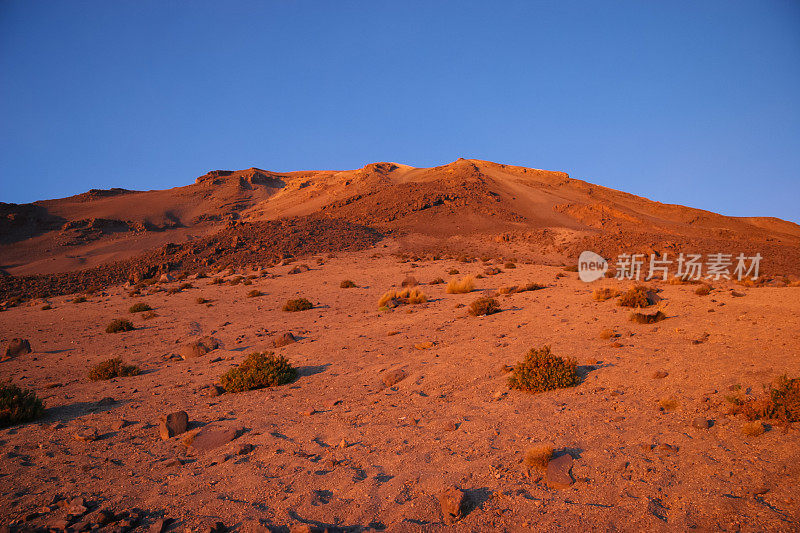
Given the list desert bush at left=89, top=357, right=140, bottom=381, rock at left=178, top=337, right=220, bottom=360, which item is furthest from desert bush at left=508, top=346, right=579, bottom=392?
desert bush at left=89, top=357, right=140, bottom=381

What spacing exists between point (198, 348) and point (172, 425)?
232 inches

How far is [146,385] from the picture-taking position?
9.14m

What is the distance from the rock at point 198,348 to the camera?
38.0 ft

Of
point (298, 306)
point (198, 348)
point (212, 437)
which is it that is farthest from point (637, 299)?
point (198, 348)

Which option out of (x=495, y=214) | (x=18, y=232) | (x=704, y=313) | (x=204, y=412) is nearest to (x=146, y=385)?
(x=204, y=412)

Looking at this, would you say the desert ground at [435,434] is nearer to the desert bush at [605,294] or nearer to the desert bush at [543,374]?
the desert bush at [543,374]

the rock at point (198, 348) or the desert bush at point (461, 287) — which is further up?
the desert bush at point (461, 287)

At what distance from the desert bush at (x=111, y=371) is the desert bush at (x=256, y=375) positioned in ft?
11.2

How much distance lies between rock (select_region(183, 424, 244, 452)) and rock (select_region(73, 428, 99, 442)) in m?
1.52

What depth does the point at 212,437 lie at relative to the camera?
19.4 feet

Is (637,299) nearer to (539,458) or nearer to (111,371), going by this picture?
(539,458)

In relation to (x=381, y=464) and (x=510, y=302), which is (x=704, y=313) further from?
(x=381, y=464)

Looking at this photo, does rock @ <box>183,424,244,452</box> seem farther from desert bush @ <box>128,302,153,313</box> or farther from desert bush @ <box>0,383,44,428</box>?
desert bush @ <box>128,302,153,313</box>

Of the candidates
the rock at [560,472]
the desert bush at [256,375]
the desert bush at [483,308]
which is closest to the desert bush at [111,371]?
the desert bush at [256,375]
